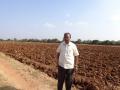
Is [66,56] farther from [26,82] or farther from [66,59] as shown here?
[26,82]

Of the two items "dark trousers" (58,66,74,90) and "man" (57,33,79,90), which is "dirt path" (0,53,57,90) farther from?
"man" (57,33,79,90)

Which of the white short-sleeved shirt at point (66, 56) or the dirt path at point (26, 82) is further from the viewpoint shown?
the dirt path at point (26, 82)

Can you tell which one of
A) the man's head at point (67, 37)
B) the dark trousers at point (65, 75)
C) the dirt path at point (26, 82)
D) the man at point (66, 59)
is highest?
the man's head at point (67, 37)

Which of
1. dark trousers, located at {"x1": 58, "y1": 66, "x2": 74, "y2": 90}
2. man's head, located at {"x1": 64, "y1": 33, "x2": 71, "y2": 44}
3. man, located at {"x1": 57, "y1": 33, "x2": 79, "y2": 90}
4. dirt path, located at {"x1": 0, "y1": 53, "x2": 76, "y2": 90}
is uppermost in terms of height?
man's head, located at {"x1": 64, "y1": 33, "x2": 71, "y2": 44}

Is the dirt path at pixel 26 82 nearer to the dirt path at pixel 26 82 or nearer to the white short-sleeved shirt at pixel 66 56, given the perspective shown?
the dirt path at pixel 26 82

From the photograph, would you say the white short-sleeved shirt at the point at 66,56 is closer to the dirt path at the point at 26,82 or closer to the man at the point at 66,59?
the man at the point at 66,59

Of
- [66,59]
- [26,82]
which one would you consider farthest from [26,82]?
[66,59]

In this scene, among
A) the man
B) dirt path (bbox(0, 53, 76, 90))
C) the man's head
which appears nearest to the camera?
the man's head

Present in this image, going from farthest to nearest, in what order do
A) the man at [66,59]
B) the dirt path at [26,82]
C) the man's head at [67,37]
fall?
the dirt path at [26,82]
the man at [66,59]
the man's head at [67,37]

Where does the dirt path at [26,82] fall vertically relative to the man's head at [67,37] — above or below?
below

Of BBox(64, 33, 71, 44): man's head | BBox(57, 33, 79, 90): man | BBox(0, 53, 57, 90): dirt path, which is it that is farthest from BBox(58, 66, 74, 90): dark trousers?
BBox(0, 53, 57, 90): dirt path

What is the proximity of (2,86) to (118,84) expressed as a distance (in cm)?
477

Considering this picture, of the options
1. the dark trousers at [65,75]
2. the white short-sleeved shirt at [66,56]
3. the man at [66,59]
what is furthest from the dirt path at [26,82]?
the white short-sleeved shirt at [66,56]

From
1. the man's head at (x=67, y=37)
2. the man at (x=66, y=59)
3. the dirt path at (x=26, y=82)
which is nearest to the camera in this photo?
the man's head at (x=67, y=37)
